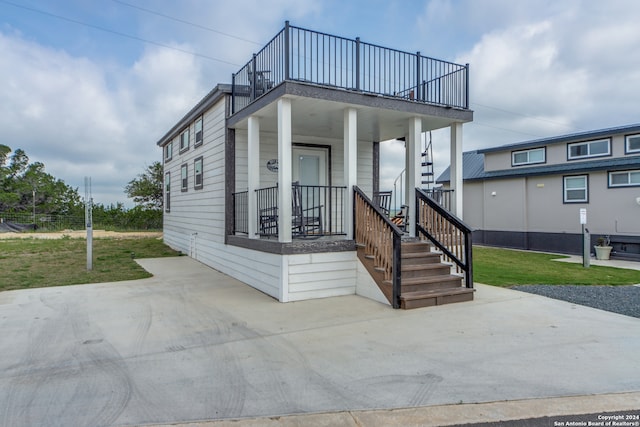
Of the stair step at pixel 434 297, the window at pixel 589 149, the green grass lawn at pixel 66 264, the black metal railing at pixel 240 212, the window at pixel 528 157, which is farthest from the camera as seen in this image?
the window at pixel 528 157

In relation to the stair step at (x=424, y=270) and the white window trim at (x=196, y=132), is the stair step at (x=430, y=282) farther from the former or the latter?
the white window trim at (x=196, y=132)

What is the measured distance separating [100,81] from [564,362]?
13.8m

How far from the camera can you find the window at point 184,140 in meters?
12.0

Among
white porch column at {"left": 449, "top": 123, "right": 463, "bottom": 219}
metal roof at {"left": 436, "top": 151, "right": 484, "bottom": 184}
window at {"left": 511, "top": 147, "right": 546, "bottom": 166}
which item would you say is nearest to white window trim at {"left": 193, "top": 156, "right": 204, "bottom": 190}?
white porch column at {"left": 449, "top": 123, "right": 463, "bottom": 219}

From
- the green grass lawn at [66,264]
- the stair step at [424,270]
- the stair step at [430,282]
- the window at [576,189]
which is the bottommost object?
the green grass lawn at [66,264]

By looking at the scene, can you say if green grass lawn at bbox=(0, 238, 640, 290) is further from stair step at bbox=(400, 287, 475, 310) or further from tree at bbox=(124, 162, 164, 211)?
tree at bbox=(124, 162, 164, 211)

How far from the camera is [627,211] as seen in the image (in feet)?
41.5

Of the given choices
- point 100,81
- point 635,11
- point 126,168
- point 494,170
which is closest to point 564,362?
point 635,11

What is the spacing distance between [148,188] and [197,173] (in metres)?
16.9

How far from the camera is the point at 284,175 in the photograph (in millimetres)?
6152

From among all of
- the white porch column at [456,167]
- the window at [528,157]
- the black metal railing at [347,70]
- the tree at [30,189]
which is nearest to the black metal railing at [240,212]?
the black metal railing at [347,70]

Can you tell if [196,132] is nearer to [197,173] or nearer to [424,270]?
[197,173]

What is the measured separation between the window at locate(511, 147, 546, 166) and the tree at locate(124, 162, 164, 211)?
21449 mm

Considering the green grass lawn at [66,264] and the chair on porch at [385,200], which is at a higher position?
the chair on porch at [385,200]
